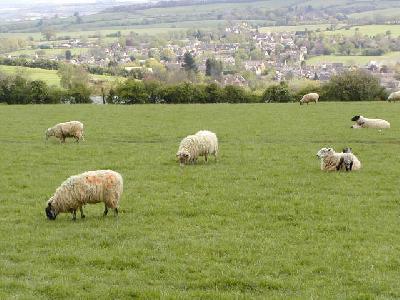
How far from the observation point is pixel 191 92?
6006 centimetres

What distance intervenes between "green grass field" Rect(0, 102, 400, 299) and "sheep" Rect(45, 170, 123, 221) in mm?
491

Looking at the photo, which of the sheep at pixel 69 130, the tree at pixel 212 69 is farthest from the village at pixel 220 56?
the sheep at pixel 69 130

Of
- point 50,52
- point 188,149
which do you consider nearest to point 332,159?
point 188,149

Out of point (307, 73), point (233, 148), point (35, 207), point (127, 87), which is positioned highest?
point (35, 207)

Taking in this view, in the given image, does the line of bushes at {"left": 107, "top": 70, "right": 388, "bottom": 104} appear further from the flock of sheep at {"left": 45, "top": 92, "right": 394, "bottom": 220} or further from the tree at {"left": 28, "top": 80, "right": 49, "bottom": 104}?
the flock of sheep at {"left": 45, "top": 92, "right": 394, "bottom": 220}

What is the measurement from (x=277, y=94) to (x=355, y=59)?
6676cm

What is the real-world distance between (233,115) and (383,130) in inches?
517

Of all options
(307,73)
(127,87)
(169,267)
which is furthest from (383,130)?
(307,73)

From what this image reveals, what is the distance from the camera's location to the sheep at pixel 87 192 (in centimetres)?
1559

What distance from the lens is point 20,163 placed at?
2505 cm

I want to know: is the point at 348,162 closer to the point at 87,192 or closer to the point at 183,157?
the point at 183,157

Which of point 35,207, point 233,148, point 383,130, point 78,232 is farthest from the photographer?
point 383,130

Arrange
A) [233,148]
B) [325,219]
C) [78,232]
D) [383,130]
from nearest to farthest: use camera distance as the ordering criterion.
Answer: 1. [78,232]
2. [325,219]
3. [233,148]
4. [383,130]

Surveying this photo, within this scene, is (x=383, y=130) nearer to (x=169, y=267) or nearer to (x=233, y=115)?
(x=233, y=115)
